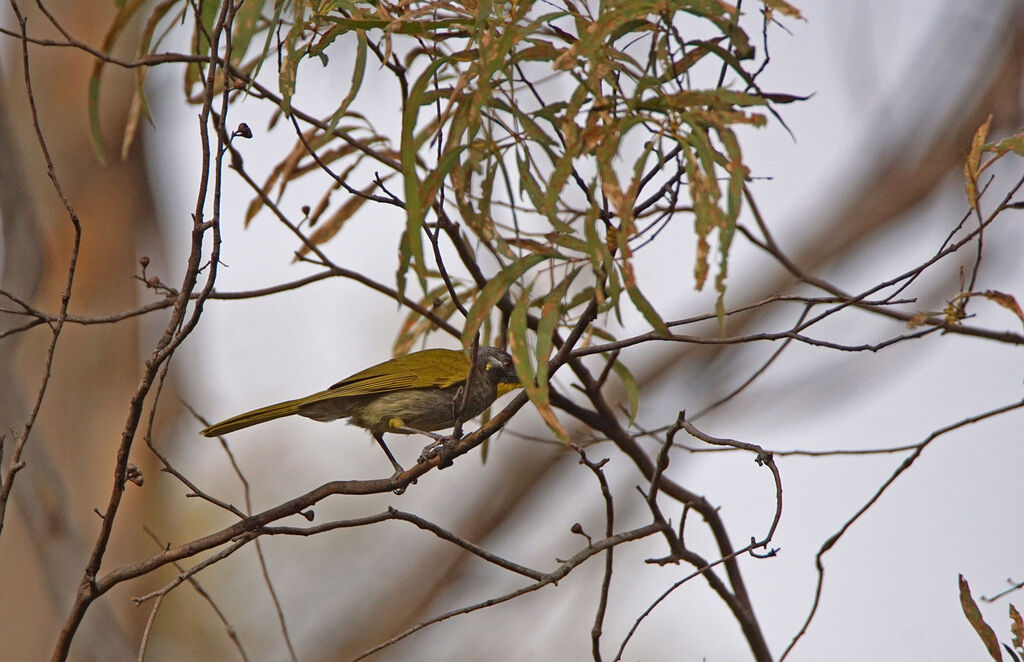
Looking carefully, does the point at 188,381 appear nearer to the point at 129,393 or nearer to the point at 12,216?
the point at 129,393

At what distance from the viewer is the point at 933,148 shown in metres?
5.10

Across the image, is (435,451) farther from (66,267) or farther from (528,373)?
(66,267)

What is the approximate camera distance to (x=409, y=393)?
3885 mm

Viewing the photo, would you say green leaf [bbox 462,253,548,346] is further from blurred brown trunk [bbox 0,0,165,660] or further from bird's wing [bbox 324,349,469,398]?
blurred brown trunk [bbox 0,0,165,660]

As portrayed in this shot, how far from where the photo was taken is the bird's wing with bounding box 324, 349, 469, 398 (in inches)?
150

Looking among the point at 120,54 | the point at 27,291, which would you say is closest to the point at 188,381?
the point at 27,291

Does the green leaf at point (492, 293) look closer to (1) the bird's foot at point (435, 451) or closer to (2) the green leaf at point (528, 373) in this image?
(2) the green leaf at point (528, 373)

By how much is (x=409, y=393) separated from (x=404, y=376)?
0.26 ft

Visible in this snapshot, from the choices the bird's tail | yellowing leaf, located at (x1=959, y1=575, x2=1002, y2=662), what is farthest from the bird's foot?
yellowing leaf, located at (x1=959, y1=575, x2=1002, y2=662)

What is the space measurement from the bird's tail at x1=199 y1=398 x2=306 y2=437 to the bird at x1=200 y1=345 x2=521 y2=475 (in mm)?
206

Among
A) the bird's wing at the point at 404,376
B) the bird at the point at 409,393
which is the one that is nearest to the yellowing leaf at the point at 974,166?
the bird at the point at 409,393

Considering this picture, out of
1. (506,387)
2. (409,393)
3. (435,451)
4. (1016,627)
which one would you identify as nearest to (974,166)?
(1016,627)

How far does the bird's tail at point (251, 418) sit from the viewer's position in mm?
3169

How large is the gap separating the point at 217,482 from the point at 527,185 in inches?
219
